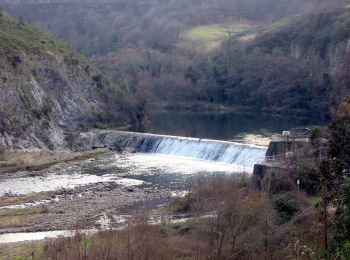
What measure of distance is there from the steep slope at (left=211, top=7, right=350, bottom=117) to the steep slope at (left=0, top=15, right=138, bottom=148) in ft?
70.9

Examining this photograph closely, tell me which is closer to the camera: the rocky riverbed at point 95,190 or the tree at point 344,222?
the tree at point 344,222

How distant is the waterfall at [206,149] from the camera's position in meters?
39.8

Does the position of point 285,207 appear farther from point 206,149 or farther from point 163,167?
point 206,149

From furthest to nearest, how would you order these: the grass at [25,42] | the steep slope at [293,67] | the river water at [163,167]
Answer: the steep slope at [293,67] < the grass at [25,42] < the river water at [163,167]

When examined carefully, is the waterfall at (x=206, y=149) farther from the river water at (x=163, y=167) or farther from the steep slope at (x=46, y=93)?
the steep slope at (x=46, y=93)

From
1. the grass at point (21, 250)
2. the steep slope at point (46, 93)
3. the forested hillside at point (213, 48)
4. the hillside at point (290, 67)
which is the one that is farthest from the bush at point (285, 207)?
the hillside at point (290, 67)

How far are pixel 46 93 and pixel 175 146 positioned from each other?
45.9ft

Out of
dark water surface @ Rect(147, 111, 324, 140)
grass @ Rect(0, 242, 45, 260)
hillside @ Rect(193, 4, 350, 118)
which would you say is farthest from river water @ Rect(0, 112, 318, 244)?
hillside @ Rect(193, 4, 350, 118)

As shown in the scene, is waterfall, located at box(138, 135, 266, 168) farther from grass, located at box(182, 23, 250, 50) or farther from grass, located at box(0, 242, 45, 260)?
grass, located at box(182, 23, 250, 50)

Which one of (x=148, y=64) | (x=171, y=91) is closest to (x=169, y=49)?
(x=148, y=64)

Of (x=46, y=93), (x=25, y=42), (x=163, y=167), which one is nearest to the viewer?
(x=163, y=167)

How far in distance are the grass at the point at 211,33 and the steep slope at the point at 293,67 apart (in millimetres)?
14363

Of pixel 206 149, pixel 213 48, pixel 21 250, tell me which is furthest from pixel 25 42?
pixel 213 48

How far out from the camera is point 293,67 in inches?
3150
